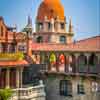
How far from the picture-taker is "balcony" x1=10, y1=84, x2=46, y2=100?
111 ft

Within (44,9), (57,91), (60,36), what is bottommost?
(57,91)

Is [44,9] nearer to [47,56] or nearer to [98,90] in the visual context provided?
[47,56]

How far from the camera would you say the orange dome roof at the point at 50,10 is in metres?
58.9

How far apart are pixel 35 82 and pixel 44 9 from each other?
2175 centimetres

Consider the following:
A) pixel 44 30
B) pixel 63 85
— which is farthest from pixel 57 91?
pixel 44 30

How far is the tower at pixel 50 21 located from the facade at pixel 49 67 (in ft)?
46.4

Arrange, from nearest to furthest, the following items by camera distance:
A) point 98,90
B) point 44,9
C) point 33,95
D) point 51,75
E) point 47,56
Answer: point 33,95
point 98,90
point 51,75
point 47,56
point 44,9

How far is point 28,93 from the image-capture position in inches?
1361

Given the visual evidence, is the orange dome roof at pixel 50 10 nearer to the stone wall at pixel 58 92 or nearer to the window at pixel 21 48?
the window at pixel 21 48

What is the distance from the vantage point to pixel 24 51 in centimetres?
4281

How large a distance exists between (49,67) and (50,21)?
18926mm

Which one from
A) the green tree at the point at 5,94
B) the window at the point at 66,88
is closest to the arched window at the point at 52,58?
the window at the point at 66,88

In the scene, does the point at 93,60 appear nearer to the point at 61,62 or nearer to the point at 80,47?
the point at 80,47

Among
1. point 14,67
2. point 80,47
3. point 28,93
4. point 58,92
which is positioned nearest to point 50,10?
point 80,47
